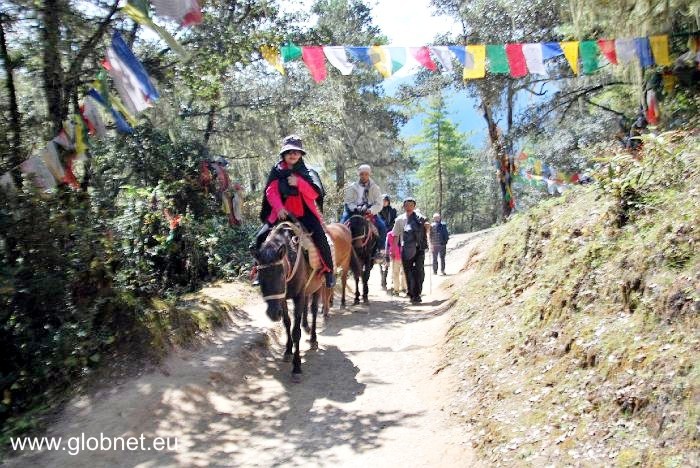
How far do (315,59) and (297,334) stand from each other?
557cm

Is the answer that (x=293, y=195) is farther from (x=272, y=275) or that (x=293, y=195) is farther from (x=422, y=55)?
(x=422, y=55)

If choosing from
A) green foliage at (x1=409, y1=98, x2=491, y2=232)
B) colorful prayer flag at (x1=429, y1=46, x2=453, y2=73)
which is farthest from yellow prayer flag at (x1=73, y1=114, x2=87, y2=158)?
green foliage at (x1=409, y1=98, x2=491, y2=232)

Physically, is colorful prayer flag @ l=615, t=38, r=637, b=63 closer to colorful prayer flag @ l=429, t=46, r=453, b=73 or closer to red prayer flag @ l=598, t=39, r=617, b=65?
red prayer flag @ l=598, t=39, r=617, b=65

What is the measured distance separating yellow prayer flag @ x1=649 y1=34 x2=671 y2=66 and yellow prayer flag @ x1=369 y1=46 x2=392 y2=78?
15.6 ft

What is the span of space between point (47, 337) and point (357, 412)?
3.39 metres

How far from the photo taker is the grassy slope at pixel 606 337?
3.21m

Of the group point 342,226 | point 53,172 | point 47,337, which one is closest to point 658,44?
point 342,226

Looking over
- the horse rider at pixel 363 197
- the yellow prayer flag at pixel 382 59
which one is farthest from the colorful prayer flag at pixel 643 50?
the horse rider at pixel 363 197

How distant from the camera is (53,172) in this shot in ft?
20.9

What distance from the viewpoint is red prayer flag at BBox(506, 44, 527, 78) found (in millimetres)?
10586

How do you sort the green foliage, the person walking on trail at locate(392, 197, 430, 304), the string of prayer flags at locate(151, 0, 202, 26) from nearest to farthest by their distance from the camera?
the string of prayer flags at locate(151, 0, 202, 26) → the person walking on trail at locate(392, 197, 430, 304) → the green foliage

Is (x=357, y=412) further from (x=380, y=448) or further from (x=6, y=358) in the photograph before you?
(x=6, y=358)

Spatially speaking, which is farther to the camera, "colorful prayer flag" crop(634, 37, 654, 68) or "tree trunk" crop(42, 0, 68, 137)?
"colorful prayer flag" crop(634, 37, 654, 68)

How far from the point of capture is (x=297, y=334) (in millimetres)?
6988
